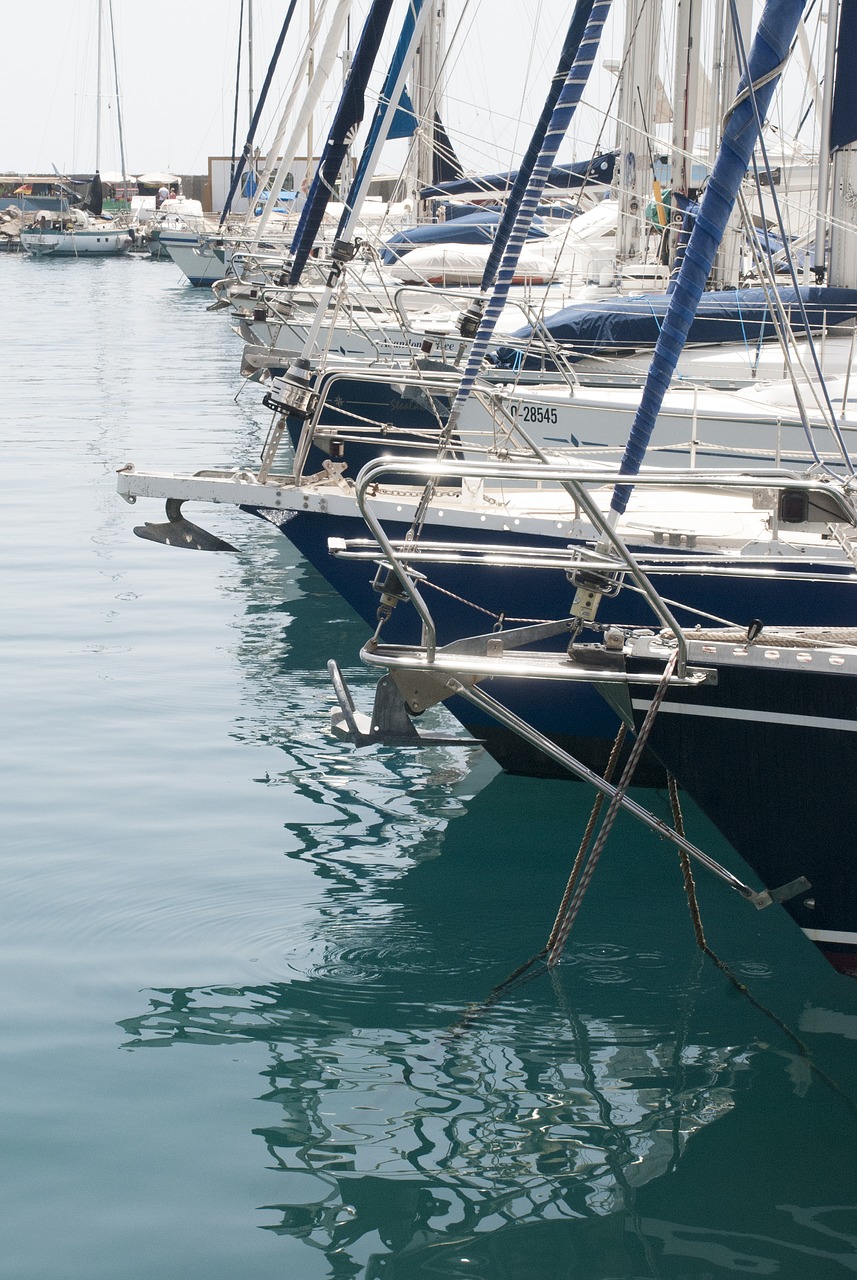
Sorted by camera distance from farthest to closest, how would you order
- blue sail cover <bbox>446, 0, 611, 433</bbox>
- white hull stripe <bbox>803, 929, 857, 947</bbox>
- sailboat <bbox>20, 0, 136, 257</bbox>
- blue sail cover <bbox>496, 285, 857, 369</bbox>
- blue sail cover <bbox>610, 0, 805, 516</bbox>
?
sailboat <bbox>20, 0, 136, 257</bbox> < blue sail cover <bbox>496, 285, 857, 369</bbox> < blue sail cover <bbox>446, 0, 611, 433</bbox> < blue sail cover <bbox>610, 0, 805, 516</bbox> < white hull stripe <bbox>803, 929, 857, 947</bbox>

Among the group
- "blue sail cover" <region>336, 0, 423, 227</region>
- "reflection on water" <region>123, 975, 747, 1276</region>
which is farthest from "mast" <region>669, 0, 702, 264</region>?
"reflection on water" <region>123, 975, 747, 1276</region>

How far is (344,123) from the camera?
1214 cm

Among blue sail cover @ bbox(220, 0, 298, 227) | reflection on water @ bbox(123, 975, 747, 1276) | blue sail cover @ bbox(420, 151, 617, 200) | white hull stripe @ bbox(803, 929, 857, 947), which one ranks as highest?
blue sail cover @ bbox(220, 0, 298, 227)

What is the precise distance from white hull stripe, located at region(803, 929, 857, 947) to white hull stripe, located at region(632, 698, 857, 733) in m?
0.82

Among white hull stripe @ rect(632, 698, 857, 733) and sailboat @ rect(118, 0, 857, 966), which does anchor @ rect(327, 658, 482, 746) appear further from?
white hull stripe @ rect(632, 698, 857, 733)

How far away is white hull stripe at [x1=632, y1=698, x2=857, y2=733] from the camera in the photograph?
473 centimetres

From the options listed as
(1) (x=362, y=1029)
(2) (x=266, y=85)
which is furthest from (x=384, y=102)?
(2) (x=266, y=85)

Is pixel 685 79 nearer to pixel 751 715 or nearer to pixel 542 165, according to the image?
pixel 542 165

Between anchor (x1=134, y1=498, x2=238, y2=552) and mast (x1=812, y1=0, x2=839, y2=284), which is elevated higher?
mast (x1=812, y1=0, x2=839, y2=284)

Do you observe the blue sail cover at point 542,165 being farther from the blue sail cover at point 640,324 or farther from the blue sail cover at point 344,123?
the blue sail cover at point 640,324

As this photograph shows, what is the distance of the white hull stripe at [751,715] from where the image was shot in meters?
4.73

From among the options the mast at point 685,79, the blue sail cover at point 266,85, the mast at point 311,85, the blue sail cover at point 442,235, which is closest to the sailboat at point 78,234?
the blue sail cover at point 266,85

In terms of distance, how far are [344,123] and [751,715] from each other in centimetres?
876

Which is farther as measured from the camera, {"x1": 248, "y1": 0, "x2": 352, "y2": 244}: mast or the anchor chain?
{"x1": 248, "y1": 0, "x2": 352, "y2": 244}: mast
